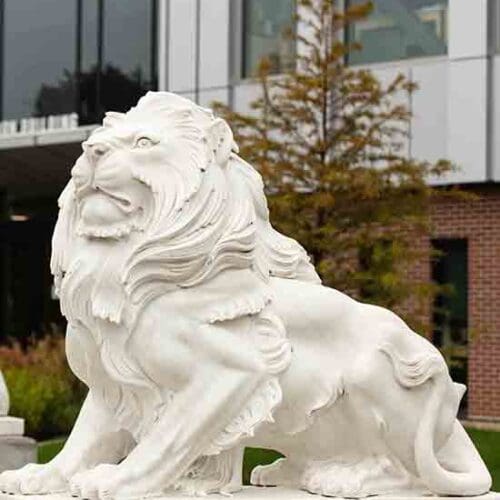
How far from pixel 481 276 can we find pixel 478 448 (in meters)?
4.37

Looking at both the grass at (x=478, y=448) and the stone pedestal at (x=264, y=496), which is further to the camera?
the grass at (x=478, y=448)

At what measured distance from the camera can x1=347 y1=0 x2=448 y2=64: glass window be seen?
16312 millimetres

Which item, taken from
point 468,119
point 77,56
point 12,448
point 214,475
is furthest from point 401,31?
point 214,475

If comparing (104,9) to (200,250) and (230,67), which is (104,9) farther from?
(200,250)

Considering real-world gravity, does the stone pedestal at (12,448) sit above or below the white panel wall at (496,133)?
below

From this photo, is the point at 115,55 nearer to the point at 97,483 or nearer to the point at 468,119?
the point at 468,119

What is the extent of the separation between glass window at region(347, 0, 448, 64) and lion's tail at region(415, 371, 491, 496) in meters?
12.5

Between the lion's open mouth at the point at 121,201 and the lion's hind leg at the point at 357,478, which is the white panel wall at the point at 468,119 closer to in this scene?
the lion's hind leg at the point at 357,478

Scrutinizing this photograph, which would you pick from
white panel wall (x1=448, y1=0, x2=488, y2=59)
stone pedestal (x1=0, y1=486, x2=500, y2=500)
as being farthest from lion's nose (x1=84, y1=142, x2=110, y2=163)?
white panel wall (x1=448, y1=0, x2=488, y2=59)

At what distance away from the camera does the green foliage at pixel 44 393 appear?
13.5 meters

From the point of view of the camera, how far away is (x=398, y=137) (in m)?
15.3

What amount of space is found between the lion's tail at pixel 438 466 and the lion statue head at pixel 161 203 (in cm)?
73

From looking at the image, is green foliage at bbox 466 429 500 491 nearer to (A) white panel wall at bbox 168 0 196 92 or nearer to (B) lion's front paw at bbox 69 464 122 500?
(B) lion's front paw at bbox 69 464 122 500

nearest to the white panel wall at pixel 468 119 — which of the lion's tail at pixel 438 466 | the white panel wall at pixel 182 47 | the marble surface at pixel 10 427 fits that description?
the white panel wall at pixel 182 47
